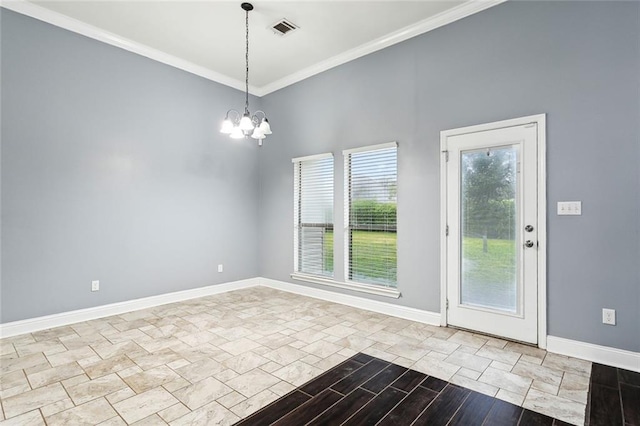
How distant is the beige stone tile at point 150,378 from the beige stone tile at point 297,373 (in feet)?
2.69

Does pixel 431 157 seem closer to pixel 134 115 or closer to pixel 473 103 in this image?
pixel 473 103

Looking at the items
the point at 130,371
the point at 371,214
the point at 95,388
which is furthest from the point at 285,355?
the point at 371,214

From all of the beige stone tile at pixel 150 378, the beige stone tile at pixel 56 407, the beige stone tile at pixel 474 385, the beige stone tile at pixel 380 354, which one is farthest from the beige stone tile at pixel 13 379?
the beige stone tile at pixel 474 385

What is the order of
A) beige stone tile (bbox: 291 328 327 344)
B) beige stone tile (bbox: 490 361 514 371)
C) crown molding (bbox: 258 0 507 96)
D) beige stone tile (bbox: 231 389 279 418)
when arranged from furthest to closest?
crown molding (bbox: 258 0 507 96) < beige stone tile (bbox: 291 328 327 344) < beige stone tile (bbox: 490 361 514 371) < beige stone tile (bbox: 231 389 279 418)

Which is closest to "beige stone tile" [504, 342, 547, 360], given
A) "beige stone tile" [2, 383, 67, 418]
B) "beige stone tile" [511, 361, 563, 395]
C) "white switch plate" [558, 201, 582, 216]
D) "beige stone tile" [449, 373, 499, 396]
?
"beige stone tile" [511, 361, 563, 395]

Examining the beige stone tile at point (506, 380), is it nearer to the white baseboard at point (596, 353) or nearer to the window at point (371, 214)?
the white baseboard at point (596, 353)

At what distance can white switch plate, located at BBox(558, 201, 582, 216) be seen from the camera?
2896 mm

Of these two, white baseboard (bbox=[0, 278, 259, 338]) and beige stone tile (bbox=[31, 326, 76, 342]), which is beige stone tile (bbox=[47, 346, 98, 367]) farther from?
white baseboard (bbox=[0, 278, 259, 338])

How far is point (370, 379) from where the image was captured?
8.27ft

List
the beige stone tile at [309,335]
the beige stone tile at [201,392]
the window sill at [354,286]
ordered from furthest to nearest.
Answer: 1. the window sill at [354,286]
2. the beige stone tile at [309,335]
3. the beige stone tile at [201,392]

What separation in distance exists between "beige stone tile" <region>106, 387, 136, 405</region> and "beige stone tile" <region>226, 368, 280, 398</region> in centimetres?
67

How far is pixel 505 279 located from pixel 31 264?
5.08 meters

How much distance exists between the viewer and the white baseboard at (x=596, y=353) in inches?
104

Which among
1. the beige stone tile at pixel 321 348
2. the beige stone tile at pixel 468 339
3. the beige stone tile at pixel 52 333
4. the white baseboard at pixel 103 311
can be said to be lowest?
the beige stone tile at pixel 52 333
